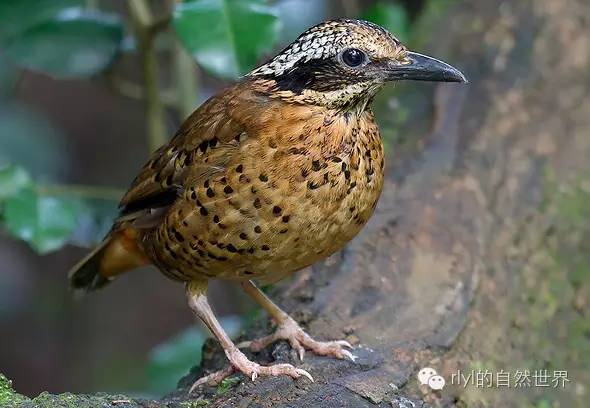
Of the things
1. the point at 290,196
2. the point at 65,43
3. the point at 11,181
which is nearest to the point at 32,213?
the point at 11,181

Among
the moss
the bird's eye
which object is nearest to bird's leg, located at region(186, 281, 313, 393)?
the moss

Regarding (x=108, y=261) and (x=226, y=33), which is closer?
(x=226, y=33)

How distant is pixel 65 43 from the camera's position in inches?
184

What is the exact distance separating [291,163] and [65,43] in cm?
184

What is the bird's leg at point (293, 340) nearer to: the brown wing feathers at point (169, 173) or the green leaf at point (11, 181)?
the brown wing feathers at point (169, 173)

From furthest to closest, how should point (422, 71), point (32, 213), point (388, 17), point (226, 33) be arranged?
point (388, 17), point (32, 213), point (226, 33), point (422, 71)

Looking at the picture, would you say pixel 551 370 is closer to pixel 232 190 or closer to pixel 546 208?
pixel 546 208

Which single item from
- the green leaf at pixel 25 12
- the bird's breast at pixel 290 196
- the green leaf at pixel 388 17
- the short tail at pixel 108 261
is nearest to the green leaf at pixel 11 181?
→ the short tail at pixel 108 261

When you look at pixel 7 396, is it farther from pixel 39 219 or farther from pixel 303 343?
pixel 39 219

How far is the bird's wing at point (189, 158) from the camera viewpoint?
3471 mm

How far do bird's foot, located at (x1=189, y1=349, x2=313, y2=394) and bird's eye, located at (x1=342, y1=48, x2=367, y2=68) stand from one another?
1088 mm

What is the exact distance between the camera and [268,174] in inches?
131

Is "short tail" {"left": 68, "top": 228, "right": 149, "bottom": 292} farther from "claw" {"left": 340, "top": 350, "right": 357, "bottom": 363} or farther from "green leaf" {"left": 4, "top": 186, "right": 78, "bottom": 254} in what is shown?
"claw" {"left": 340, "top": 350, "right": 357, "bottom": 363}

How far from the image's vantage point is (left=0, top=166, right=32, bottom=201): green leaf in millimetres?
4301
